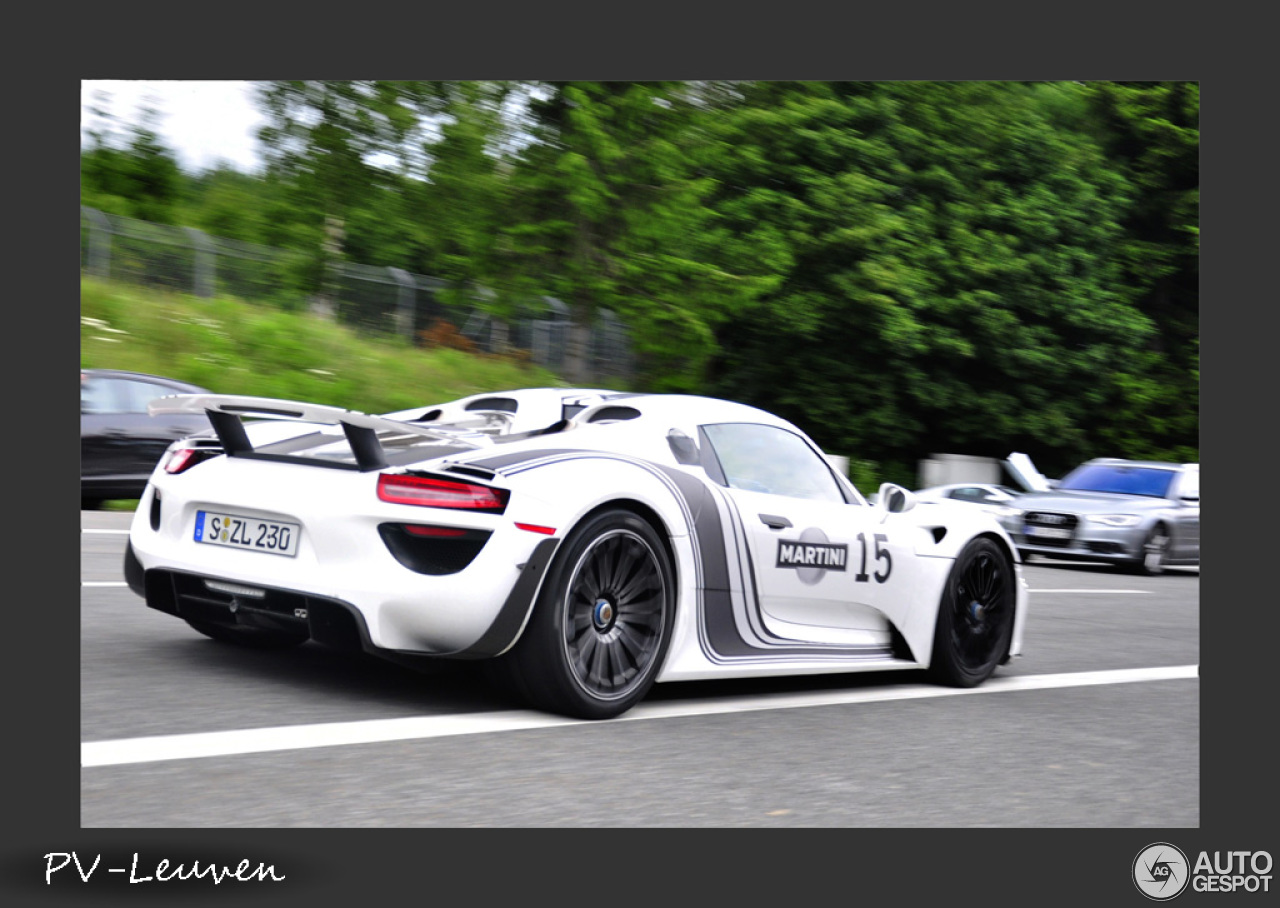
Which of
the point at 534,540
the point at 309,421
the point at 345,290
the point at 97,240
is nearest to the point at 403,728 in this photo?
the point at 534,540

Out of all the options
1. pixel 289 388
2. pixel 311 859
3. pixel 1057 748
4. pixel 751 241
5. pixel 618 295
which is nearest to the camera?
pixel 311 859

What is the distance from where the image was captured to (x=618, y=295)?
11016mm

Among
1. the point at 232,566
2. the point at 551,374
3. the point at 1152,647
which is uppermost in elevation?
the point at 551,374

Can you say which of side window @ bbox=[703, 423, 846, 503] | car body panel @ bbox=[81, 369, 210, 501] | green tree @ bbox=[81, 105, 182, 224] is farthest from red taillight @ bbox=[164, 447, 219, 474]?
car body panel @ bbox=[81, 369, 210, 501]

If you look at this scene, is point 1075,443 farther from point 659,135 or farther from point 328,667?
point 328,667

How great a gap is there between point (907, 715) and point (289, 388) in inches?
383

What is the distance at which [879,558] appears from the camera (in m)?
6.63

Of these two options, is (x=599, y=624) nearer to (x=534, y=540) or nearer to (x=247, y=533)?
(x=534, y=540)

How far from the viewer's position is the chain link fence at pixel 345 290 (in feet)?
39.5

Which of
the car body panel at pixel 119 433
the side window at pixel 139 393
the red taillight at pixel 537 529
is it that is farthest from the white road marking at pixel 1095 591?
the red taillight at pixel 537 529

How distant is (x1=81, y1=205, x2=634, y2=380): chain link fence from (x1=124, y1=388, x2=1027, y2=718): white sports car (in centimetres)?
544

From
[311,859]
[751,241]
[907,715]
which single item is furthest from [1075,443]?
[311,859]

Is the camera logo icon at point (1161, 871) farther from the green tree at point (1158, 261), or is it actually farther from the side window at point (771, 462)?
the green tree at point (1158, 261)

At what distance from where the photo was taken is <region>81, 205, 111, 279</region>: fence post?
1078 centimetres
